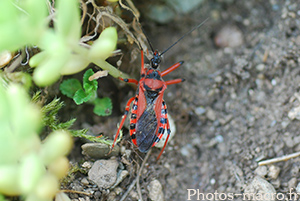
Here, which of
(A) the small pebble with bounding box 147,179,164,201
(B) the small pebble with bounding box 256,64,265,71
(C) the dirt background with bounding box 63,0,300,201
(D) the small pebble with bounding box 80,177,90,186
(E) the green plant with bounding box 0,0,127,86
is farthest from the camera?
(B) the small pebble with bounding box 256,64,265,71

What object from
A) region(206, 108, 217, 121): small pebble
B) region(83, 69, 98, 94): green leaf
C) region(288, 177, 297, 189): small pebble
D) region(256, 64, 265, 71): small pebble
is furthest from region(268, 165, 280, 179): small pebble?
region(83, 69, 98, 94): green leaf

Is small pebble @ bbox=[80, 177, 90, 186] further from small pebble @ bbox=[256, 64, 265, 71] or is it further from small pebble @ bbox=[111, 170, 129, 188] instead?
small pebble @ bbox=[256, 64, 265, 71]

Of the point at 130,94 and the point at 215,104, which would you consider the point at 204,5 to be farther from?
the point at 130,94

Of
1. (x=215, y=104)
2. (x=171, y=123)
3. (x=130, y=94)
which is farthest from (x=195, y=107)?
(x=130, y=94)

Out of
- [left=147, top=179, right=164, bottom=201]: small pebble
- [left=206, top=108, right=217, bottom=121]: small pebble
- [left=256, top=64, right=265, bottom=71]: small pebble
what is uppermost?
[left=256, top=64, right=265, bottom=71]: small pebble

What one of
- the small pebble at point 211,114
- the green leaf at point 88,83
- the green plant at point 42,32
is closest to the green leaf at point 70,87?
the green leaf at point 88,83

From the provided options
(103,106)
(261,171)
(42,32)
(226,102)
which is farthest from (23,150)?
(226,102)
